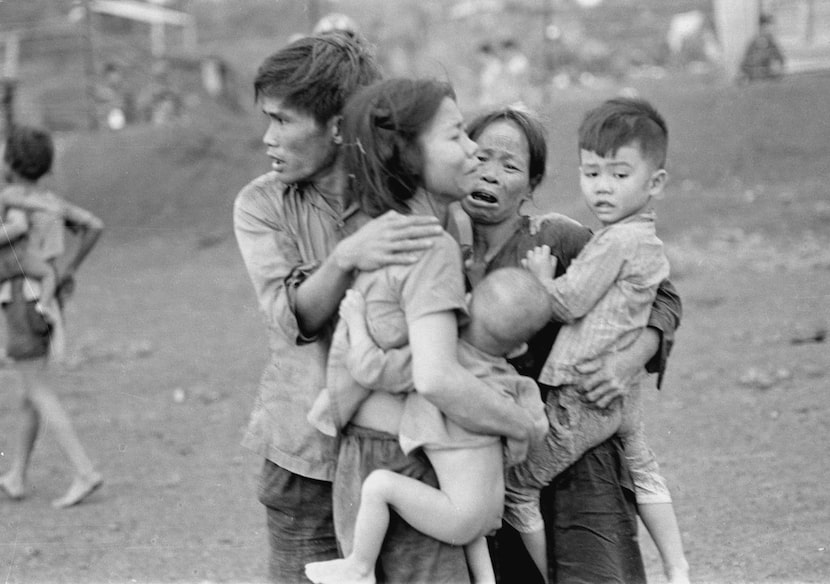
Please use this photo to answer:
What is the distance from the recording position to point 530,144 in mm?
2697

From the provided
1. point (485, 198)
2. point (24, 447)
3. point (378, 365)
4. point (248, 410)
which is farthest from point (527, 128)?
point (248, 410)

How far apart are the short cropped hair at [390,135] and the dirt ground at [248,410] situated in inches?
92.2

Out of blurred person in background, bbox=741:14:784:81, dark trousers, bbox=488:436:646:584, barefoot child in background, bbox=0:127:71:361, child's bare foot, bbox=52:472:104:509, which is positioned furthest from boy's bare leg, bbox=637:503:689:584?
blurred person in background, bbox=741:14:784:81

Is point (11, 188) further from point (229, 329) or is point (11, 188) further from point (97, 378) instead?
point (229, 329)

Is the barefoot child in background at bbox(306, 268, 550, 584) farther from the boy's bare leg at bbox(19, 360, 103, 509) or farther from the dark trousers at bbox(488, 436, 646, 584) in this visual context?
the boy's bare leg at bbox(19, 360, 103, 509)

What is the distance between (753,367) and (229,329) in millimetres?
4244

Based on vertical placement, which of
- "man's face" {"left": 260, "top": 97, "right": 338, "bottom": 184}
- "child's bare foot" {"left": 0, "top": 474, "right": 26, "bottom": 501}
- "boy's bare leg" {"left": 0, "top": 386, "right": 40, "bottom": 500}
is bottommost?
"child's bare foot" {"left": 0, "top": 474, "right": 26, "bottom": 501}

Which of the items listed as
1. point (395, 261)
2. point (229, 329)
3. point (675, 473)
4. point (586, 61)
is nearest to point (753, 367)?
point (675, 473)

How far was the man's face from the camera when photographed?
2494 mm

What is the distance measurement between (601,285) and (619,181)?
0.92ft

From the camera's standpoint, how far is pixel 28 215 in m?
5.43

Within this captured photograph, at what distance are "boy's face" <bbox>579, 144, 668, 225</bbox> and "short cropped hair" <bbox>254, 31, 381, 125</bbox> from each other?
61 centimetres

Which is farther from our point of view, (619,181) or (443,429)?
(619,181)

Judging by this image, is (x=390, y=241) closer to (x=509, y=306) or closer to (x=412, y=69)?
(x=509, y=306)
